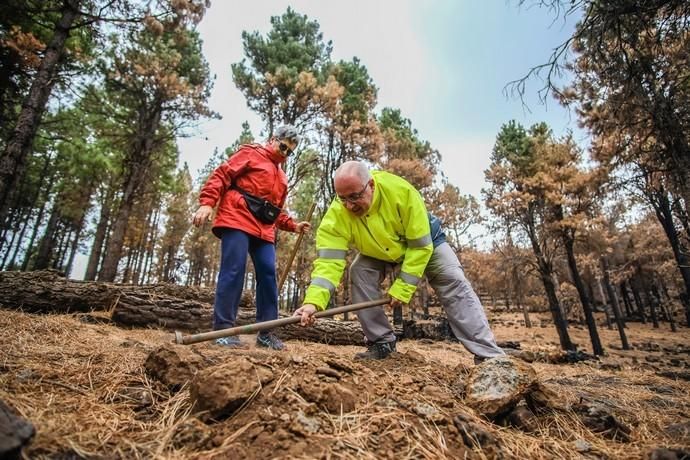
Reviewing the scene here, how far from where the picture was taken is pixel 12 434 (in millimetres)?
943

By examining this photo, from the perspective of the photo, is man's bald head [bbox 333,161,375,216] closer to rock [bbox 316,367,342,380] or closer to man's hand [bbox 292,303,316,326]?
man's hand [bbox 292,303,316,326]

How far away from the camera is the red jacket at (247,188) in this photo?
3.09 meters

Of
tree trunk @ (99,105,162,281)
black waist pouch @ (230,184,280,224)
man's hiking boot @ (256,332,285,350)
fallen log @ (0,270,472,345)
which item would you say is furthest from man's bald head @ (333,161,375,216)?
tree trunk @ (99,105,162,281)

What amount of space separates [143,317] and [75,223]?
25.1m

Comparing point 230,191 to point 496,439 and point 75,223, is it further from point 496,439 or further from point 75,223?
point 75,223

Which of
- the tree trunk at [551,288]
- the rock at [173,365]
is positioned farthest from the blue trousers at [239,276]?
the tree trunk at [551,288]

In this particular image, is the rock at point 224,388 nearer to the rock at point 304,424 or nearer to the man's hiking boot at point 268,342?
the rock at point 304,424

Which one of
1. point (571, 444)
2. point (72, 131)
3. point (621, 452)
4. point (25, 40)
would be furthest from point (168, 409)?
point (72, 131)

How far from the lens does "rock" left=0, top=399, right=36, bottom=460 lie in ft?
2.97

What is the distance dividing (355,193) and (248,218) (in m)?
1.25

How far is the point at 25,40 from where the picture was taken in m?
6.78

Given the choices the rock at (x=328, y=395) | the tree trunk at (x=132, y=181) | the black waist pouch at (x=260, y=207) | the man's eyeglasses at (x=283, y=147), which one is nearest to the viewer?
the rock at (x=328, y=395)

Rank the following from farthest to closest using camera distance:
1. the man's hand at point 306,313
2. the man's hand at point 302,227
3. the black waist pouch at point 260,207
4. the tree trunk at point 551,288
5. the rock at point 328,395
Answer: the tree trunk at point 551,288
the man's hand at point 302,227
the black waist pouch at point 260,207
the man's hand at point 306,313
the rock at point 328,395

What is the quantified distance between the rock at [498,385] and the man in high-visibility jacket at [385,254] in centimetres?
68
